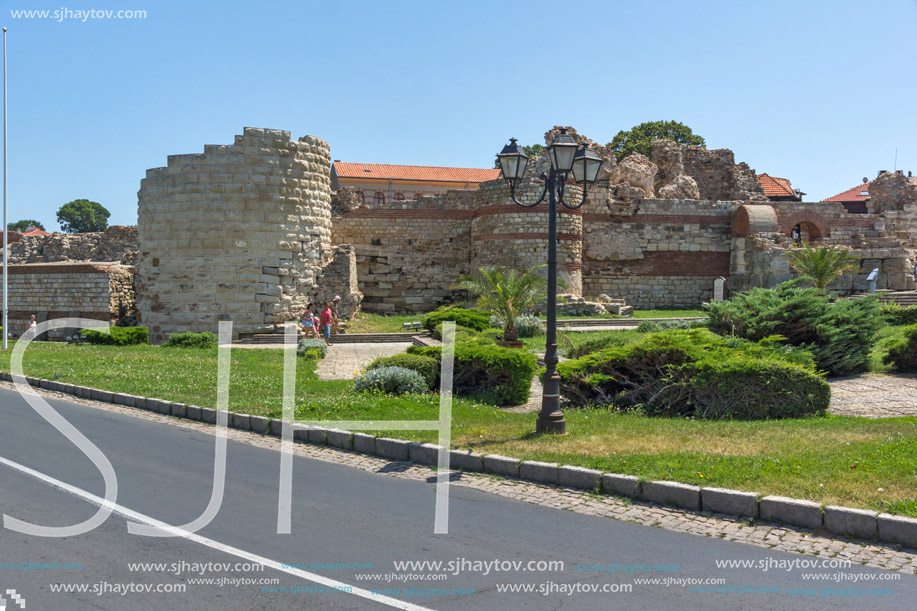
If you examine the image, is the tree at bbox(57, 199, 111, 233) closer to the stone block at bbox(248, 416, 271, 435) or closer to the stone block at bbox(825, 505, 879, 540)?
the stone block at bbox(248, 416, 271, 435)

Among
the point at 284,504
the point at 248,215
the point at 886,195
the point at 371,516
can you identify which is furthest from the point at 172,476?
the point at 886,195

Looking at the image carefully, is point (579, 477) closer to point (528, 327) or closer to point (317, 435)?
point (317, 435)

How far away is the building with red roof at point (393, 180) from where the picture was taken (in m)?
65.0

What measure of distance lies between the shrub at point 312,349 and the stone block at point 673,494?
11861mm

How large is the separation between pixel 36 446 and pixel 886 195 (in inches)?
1296

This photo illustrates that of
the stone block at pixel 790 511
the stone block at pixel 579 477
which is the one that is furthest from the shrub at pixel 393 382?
the stone block at pixel 790 511

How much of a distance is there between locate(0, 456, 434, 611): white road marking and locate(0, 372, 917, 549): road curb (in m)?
3.12

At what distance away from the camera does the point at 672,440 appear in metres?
8.59

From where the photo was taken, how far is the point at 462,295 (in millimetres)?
28969

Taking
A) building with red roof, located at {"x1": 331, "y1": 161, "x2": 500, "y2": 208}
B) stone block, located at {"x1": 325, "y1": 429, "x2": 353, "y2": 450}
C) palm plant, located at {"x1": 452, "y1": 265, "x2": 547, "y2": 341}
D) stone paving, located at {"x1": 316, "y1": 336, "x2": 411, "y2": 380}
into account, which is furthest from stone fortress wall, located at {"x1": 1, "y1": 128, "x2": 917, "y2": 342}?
building with red roof, located at {"x1": 331, "y1": 161, "x2": 500, "y2": 208}

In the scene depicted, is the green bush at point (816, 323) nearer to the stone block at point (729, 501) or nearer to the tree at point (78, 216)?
the stone block at point (729, 501)

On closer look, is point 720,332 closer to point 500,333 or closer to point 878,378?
point 878,378

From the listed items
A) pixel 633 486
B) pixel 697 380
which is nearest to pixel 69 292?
pixel 697 380

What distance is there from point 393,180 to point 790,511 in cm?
6118
